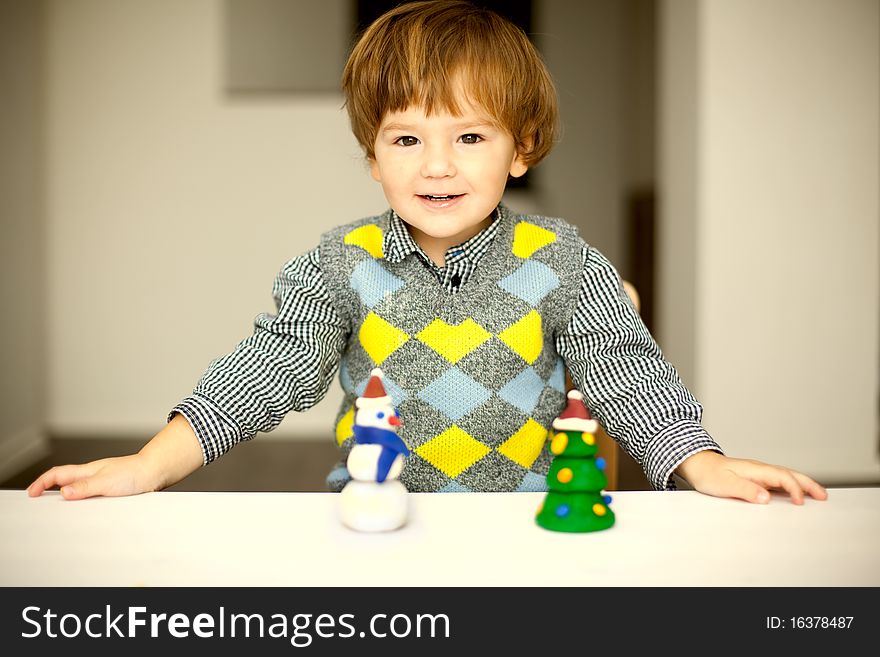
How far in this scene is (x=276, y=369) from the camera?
3.46 feet

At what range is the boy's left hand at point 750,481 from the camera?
80cm

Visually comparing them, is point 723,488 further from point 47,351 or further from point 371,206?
point 47,351

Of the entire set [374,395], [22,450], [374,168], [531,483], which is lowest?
[22,450]

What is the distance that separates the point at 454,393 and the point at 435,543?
45 centimetres

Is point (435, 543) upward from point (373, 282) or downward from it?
downward

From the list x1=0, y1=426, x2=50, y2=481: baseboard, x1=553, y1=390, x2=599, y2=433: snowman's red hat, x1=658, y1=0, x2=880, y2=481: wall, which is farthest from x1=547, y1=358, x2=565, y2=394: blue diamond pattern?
x1=0, y1=426, x2=50, y2=481: baseboard

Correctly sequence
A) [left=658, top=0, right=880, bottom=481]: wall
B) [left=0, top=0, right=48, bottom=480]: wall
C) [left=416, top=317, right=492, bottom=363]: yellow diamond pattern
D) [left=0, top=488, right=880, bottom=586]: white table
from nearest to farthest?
[left=0, top=488, right=880, bottom=586]: white table, [left=416, top=317, right=492, bottom=363]: yellow diamond pattern, [left=658, top=0, right=880, bottom=481]: wall, [left=0, top=0, right=48, bottom=480]: wall

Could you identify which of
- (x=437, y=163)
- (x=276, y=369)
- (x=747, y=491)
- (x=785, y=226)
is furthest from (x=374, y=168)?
(x=785, y=226)

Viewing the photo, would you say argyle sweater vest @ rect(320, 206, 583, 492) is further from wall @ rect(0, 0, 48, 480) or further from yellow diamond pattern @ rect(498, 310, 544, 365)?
wall @ rect(0, 0, 48, 480)

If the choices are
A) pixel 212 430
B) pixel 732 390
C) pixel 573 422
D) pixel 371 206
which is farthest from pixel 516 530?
pixel 371 206

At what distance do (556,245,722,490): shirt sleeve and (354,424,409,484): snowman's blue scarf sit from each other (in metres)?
0.35

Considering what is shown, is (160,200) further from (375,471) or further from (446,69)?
(375,471)

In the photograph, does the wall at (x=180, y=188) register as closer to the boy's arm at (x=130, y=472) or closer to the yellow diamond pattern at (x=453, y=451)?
the yellow diamond pattern at (x=453, y=451)

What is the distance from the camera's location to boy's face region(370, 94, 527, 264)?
3.39 feet
